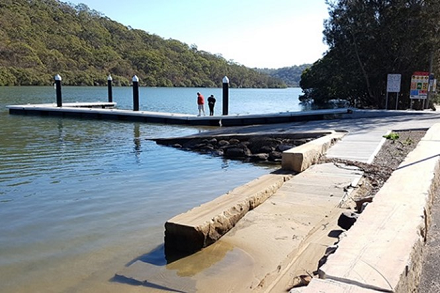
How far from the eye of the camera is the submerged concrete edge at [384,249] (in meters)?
2.58

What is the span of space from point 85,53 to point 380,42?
88.9 metres

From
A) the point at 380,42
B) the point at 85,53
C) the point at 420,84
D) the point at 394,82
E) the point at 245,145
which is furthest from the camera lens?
the point at 85,53

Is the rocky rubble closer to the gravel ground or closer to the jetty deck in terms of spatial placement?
the gravel ground

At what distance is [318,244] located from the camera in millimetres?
4746

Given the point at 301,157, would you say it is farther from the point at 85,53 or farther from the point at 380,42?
the point at 85,53

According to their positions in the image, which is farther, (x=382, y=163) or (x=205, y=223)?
(x=382, y=163)

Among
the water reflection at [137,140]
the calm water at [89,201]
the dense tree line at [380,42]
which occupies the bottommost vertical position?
the water reflection at [137,140]

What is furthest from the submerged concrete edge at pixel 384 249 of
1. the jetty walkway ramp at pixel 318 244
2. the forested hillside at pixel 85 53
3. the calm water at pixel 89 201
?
the forested hillside at pixel 85 53

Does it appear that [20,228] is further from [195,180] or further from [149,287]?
[195,180]

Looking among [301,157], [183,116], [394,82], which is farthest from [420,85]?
[301,157]

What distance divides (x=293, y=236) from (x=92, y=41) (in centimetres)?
11640

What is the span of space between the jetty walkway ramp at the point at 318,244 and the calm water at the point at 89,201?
0.74 metres

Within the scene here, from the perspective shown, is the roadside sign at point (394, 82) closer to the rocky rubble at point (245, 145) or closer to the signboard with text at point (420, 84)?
the signboard with text at point (420, 84)

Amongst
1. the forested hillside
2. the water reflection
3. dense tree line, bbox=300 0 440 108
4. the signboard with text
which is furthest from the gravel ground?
the forested hillside
